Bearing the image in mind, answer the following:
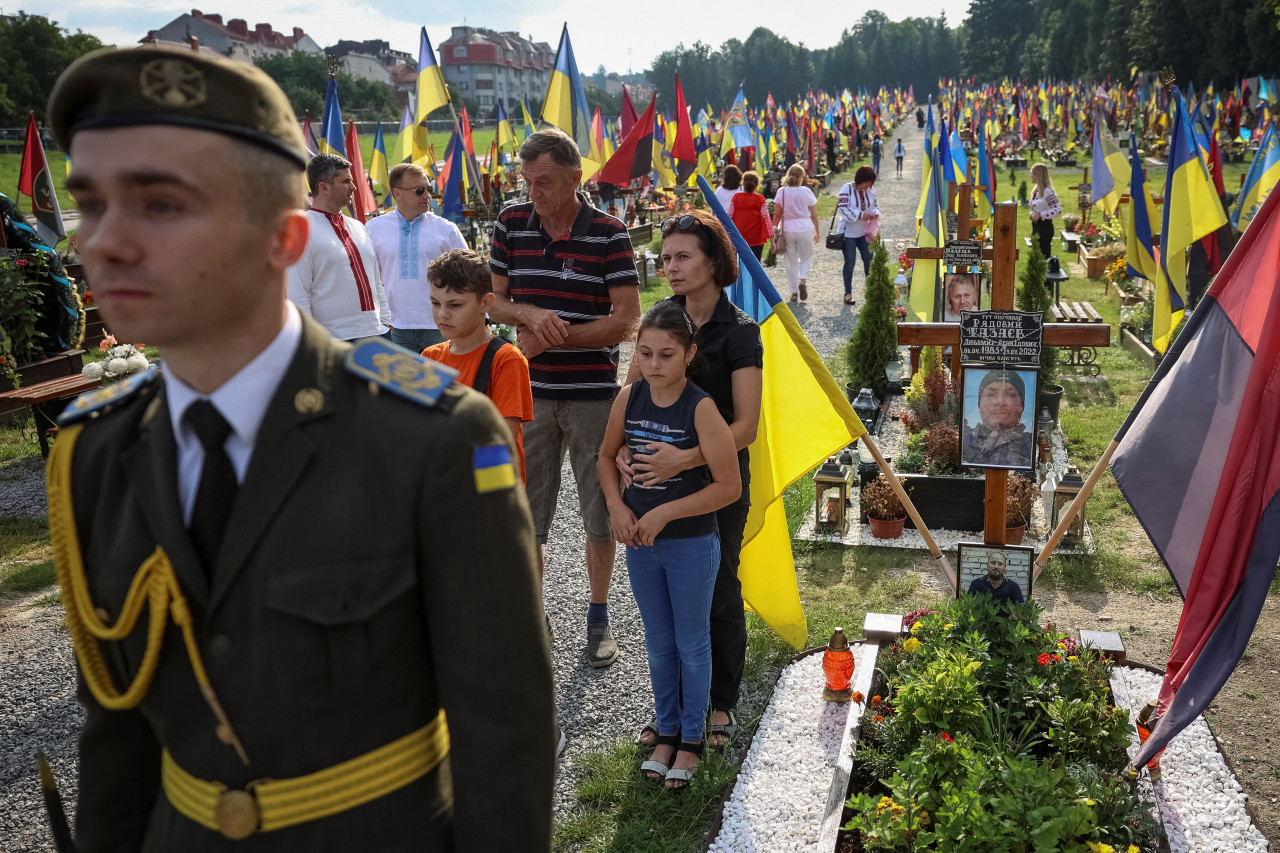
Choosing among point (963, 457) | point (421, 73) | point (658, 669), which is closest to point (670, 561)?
point (658, 669)

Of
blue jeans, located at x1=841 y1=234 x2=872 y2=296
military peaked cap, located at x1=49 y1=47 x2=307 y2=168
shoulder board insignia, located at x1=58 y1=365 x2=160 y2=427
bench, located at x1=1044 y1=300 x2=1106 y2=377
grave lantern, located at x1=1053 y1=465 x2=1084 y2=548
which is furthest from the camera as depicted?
blue jeans, located at x1=841 y1=234 x2=872 y2=296

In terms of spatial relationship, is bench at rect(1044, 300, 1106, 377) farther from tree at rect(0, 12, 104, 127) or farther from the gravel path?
tree at rect(0, 12, 104, 127)

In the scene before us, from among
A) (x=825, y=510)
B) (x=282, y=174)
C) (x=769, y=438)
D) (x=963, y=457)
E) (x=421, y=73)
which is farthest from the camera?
(x=421, y=73)

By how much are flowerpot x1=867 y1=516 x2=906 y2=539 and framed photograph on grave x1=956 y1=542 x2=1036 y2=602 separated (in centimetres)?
229

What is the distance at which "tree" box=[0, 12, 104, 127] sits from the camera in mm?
51688

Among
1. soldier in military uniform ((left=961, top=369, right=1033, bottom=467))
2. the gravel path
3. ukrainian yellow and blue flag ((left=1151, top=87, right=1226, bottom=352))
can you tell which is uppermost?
ukrainian yellow and blue flag ((left=1151, top=87, right=1226, bottom=352))

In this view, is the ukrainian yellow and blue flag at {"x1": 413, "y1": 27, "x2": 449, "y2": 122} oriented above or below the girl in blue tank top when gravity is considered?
above

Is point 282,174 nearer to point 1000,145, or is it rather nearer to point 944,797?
point 944,797

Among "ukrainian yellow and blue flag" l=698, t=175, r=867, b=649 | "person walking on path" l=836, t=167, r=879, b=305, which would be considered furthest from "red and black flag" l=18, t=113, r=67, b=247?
"person walking on path" l=836, t=167, r=879, b=305

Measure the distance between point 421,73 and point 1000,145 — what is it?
35.5 meters

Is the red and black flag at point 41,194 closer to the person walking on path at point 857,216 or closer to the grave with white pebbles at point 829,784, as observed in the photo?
the person walking on path at point 857,216

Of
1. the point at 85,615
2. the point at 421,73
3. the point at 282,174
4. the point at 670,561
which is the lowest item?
the point at 670,561

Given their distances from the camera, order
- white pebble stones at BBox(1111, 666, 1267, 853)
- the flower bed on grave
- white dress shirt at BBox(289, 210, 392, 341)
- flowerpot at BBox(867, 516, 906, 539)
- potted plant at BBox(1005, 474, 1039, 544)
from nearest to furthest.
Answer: the flower bed on grave → white pebble stones at BBox(1111, 666, 1267, 853) → white dress shirt at BBox(289, 210, 392, 341) → potted plant at BBox(1005, 474, 1039, 544) → flowerpot at BBox(867, 516, 906, 539)

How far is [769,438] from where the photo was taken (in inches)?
182
